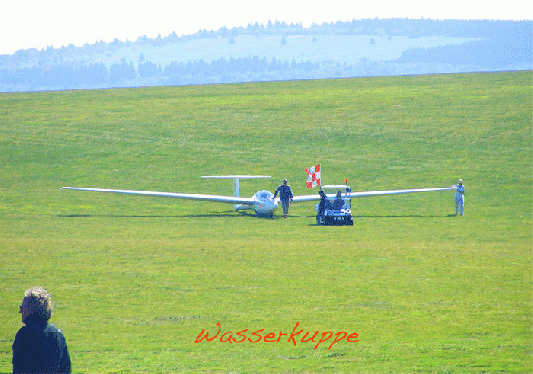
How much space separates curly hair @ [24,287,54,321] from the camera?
6.23 metres

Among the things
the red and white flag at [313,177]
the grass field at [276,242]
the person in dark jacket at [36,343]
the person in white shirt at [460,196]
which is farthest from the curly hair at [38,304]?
the person in white shirt at [460,196]

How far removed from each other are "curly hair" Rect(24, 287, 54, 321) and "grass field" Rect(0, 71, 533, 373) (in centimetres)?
307

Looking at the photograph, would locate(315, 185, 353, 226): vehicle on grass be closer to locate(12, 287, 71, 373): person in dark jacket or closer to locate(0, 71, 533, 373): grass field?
locate(0, 71, 533, 373): grass field

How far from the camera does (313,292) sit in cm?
1384

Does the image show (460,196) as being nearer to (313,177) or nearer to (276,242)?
(313,177)

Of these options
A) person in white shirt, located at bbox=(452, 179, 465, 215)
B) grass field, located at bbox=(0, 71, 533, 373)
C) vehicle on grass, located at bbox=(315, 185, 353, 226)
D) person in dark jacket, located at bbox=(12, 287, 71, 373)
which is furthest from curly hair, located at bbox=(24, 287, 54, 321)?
person in white shirt, located at bbox=(452, 179, 465, 215)

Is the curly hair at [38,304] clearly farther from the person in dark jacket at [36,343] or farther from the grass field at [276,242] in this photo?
the grass field at [276,242]

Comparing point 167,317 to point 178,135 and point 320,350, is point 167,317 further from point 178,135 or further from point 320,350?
point 178,135

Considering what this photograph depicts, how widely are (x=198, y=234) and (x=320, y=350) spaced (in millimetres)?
15372

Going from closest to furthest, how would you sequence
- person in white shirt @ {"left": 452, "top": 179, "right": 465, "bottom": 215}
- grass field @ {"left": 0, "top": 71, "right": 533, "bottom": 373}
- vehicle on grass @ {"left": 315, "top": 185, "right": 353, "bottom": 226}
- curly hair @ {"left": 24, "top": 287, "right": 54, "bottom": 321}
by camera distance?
curly hair @ {"left": 24, "top": 287, "right": 54, "bottom": 321}, grass field @ {"left": 0, "top": 71, "right": 533, "bottom": 373}, vehicle on grass @ {"left": 315, "top": 185, "right": 353, "bottom": 226}, person in white shirt @ {"left": 452, "top": 179, "right": 465, "bottom": 215}

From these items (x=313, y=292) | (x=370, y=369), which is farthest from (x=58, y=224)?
(x=370, y=369)

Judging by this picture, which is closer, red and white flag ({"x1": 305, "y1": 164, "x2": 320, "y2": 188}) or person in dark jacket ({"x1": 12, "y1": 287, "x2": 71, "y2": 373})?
person in dark jacket ({"x1": 12, "y1": 287, "x2": 71, "y2": 373})

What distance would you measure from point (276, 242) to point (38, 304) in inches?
636

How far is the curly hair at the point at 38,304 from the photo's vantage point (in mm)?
6234
